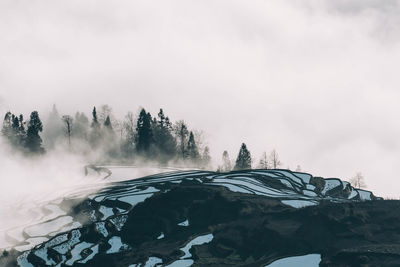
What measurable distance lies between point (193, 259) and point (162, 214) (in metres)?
18.2

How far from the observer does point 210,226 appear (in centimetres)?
10081

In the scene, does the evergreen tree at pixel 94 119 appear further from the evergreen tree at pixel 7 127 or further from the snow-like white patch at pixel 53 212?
the snow-like white patch at pixel 53 212

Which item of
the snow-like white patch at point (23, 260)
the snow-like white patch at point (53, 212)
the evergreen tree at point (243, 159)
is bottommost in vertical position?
the snow-like white patch at point (23, 260)

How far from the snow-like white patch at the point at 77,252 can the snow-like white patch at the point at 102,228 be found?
160 inches

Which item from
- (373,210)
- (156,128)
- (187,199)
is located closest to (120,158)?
(156,128)

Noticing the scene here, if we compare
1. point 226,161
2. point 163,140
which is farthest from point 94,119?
point 226,161

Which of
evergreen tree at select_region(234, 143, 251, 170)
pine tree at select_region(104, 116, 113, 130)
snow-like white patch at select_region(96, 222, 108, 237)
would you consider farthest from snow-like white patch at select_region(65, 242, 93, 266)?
pine tree at select_region(104, 116, 113, 130)

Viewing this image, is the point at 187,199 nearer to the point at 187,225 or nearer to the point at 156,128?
the point at 187,225

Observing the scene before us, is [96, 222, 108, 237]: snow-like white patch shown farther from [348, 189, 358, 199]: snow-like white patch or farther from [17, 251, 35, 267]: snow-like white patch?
[348, 189, 358, 199]: snow-like white patch

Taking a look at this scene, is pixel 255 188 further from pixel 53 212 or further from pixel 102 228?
pixel 53 212

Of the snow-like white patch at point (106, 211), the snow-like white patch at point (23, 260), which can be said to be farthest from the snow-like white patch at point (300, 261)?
the snow-like white patch at point (23, 260)

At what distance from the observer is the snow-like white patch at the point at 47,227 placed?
4040 inches

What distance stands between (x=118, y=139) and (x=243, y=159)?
127ft

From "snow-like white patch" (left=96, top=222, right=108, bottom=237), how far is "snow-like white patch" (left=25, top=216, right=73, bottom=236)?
23.8ft
